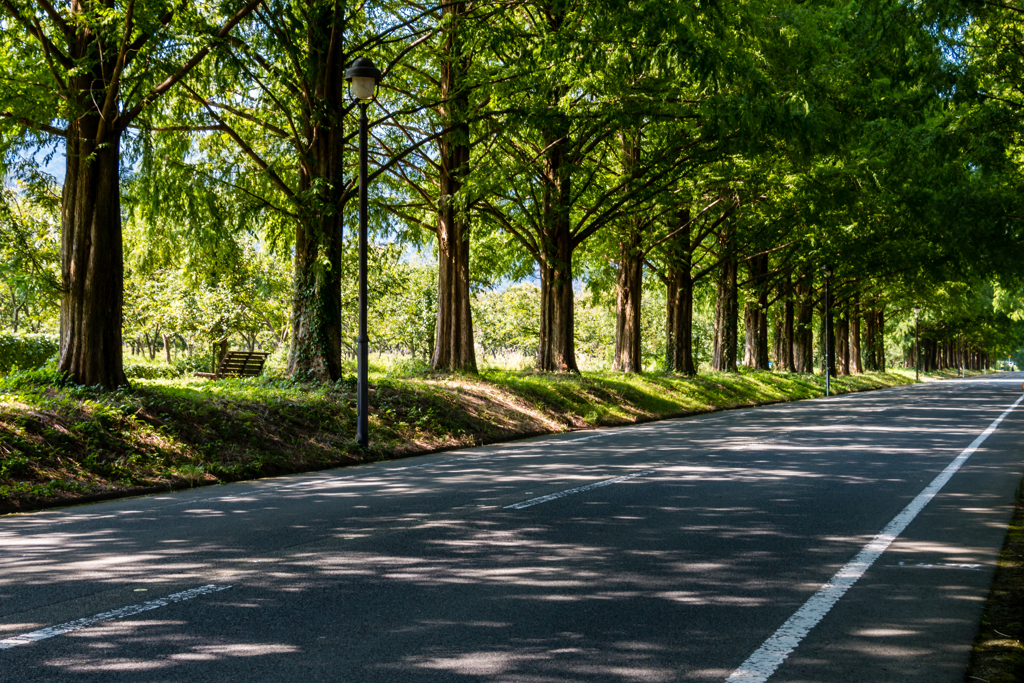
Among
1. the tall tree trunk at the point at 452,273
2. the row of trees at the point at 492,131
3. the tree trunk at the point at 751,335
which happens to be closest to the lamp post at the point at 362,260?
the row of trees at the point at 492,131

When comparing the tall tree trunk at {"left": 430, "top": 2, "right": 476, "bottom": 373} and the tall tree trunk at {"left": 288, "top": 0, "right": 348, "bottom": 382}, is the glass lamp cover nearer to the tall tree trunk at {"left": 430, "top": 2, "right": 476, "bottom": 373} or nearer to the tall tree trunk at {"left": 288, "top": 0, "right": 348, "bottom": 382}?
the tall tree trunk at {"left": 288, "top": 0, "right": 348, "bottom": 382}

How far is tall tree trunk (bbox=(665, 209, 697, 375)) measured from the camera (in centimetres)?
3172

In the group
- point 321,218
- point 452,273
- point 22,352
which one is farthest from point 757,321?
point 22,352

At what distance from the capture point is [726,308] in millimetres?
36312

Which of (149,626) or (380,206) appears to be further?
(380,206)

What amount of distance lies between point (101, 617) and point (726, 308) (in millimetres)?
33896

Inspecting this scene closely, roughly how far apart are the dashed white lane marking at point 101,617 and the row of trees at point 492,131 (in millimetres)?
7810

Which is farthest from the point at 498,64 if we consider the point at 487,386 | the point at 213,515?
the point at 213,515

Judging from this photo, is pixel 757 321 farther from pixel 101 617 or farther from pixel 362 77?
pixel 101 617

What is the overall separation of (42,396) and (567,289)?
15651 millimetres

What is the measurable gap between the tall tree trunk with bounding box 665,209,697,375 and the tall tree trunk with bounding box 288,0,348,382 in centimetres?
1759

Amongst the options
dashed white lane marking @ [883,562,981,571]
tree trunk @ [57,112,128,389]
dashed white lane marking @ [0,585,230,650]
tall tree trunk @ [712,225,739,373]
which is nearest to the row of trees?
tree trunk @ [57,112,128,389]

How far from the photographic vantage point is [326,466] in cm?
1189

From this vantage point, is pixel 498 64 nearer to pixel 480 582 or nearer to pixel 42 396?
pixel 42 396
